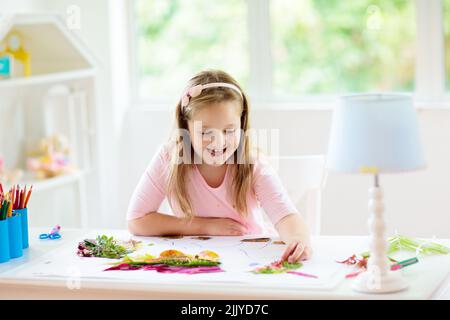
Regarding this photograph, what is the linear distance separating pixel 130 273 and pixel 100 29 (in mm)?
2141

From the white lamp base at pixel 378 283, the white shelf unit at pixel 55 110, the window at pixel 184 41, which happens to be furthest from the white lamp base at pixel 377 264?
the window at pixel 184 41

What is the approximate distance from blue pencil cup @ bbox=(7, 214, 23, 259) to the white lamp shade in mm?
794

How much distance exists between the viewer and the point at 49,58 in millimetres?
3270

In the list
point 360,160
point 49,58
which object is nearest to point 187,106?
point 360,160

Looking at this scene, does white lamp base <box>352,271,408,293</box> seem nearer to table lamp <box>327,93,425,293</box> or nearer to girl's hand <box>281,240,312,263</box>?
table lamp <box>327,93,425,293</box>

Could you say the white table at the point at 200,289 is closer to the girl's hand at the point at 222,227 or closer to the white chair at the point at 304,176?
the girl's hand at the point at 222,227

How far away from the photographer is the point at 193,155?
6.73 feet

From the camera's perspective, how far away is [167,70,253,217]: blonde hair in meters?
2.00

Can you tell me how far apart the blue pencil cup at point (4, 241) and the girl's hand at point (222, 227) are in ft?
1.64

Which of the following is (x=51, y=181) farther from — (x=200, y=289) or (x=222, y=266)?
(x=200, y=289)

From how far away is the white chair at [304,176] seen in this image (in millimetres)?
2270

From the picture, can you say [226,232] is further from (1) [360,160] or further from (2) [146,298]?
(1) [360,160]

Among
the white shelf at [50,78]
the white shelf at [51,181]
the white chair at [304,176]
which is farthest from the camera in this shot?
the white shelf at [51,181]

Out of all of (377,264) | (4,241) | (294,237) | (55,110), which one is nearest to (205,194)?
(294,237)
